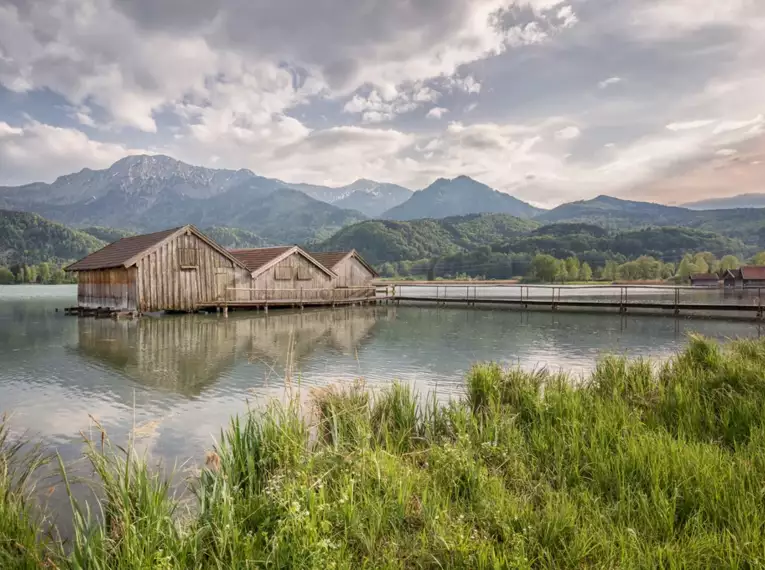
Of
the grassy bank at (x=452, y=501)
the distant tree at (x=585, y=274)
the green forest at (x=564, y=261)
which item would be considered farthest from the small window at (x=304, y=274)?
the distant tree at (x=585, y=274)

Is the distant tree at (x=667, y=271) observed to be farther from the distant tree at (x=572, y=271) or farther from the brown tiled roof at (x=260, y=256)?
the brown tiled roof at (x=260, y=256)

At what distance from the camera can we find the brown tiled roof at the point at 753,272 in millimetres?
Answer: 91500

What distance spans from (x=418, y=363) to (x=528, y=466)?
11.1 meters

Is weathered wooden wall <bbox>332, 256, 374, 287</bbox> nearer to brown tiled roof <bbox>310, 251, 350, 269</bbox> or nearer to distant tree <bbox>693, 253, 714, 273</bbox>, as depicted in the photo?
brown tiled roof <bbox>310, 251, 350, 269</bbox>

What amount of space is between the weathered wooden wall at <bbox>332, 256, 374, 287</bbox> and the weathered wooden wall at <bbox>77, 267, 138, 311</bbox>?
19.4m

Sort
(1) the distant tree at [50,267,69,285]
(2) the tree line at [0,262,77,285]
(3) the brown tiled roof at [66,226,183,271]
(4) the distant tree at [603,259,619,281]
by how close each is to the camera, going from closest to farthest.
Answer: (3) the brown tiled roof at [66,226,183,271], (2) the tree line at [0,262,77,285], (1) the distant tree at [50,267,69,285], (4) the distant tree at [603,259,619,281]

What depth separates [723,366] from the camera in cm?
984

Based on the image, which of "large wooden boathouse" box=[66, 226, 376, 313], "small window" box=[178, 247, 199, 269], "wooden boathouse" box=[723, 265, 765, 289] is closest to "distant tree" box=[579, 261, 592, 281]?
"wooden boathouse" box=[723, 265, 765, 289]

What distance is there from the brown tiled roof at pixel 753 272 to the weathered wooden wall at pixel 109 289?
10569 cm

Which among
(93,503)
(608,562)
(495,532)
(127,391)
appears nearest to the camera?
(608,562)

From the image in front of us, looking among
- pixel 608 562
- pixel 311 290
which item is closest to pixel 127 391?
pixel 608 562

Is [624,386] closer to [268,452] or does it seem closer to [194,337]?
[268,452]

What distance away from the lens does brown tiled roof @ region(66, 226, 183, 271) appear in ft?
115

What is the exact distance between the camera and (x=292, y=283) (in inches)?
1710
